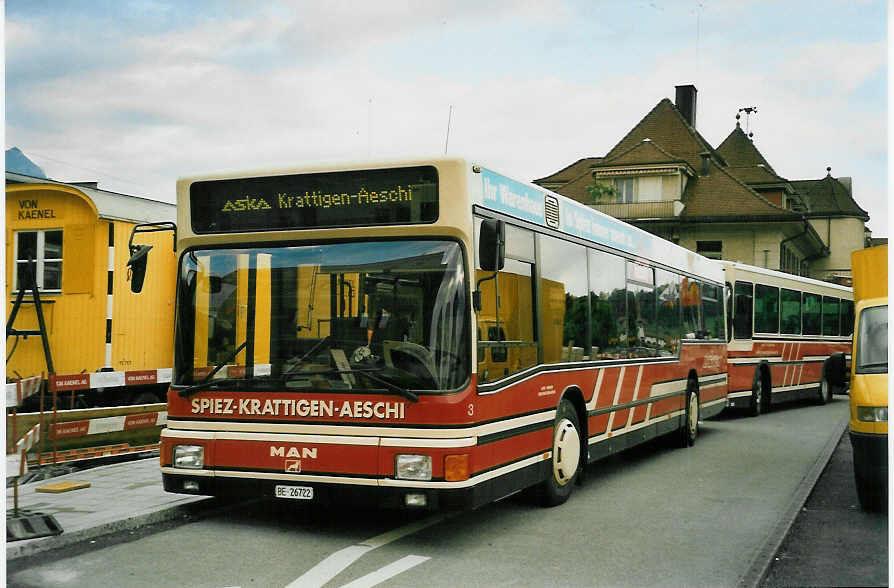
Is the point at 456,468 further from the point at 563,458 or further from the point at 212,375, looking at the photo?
the point at 563,458

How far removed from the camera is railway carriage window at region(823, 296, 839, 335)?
24281mm

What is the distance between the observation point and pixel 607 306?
406 inches

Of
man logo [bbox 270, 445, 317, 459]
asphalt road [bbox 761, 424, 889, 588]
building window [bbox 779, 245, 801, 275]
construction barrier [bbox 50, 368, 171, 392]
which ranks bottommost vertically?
asphalt road [bbox 761, 424, 889, 588]

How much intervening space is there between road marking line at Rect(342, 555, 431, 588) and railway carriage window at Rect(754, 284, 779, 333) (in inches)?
579

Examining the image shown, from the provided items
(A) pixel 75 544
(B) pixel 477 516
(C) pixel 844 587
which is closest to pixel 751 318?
(B) pixel 477 516

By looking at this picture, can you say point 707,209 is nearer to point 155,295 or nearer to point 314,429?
point 155,295

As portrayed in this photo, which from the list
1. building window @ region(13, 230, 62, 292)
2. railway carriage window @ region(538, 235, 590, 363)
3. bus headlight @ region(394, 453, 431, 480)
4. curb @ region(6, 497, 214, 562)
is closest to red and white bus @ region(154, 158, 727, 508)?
bus headlight @ region(394, 453, 431, 480)

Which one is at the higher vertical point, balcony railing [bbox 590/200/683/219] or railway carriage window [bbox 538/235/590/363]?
balcony railing [bbox 590/200/683/219]

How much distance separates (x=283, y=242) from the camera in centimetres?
738

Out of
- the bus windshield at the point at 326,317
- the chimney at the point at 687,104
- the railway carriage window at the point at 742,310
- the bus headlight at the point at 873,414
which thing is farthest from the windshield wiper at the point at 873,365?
the chimney at the point at 687,104

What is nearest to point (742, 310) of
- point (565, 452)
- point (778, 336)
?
point (778, 336)

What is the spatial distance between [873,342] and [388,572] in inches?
195

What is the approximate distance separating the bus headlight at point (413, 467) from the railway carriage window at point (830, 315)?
64.8 feet

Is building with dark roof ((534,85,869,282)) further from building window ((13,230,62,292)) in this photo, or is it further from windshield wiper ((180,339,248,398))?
windshield wiper ((180,339,248,398))
